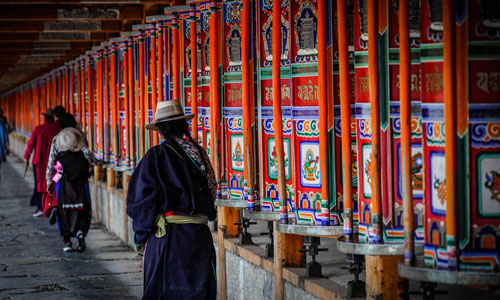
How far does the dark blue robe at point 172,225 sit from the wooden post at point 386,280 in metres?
1.62

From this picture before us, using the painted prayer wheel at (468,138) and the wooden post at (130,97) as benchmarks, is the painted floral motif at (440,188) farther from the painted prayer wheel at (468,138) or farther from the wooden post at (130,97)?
the wooden post at (130,97)

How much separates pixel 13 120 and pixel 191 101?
37707 millimetres

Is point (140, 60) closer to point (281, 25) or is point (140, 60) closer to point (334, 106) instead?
point (281, 25)

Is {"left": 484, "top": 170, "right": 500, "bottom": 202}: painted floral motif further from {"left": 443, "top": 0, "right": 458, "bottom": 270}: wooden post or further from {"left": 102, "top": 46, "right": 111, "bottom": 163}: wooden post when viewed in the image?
{"left": 102, "top": 46, "right": 111, "bottom": 163}: wooden post

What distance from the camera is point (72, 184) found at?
1059 centimetres

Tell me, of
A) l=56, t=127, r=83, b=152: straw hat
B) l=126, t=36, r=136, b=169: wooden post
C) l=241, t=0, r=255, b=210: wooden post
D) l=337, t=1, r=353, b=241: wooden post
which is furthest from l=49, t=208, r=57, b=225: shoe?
l=337, t=1, r=353, b=241: wooden post

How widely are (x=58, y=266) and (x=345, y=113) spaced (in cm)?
593

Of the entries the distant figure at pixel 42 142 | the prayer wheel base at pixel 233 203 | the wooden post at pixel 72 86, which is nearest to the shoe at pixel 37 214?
the distant figure at pixel 42 142

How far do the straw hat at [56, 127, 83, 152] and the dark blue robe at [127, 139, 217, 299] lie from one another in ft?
15.7

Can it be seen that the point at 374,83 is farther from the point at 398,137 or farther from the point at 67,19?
the point at 67,19

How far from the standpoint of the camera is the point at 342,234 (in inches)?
208

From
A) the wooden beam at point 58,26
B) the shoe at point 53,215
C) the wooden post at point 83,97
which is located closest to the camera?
the shoe at point 53,215

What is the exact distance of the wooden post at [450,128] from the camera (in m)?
3.75

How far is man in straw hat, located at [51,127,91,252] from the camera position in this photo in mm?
10492
